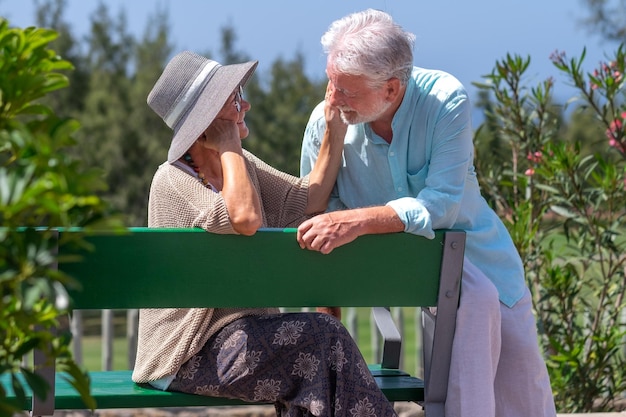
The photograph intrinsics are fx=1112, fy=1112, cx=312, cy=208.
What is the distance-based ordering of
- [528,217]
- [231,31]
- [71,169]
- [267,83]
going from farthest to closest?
[231,31] < [267,83] < [528,217] < [71,169]

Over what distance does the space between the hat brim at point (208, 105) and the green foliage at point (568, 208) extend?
1902 millimetres

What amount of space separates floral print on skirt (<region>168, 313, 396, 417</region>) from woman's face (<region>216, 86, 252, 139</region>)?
2.05 ft

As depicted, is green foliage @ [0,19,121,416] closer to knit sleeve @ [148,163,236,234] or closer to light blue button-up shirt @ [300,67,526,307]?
knit sleeve @ [148,163,236,234]

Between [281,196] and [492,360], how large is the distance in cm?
83

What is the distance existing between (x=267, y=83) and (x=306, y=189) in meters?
20.0

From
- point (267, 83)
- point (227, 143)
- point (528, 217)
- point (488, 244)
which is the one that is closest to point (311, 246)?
point (227, 143)

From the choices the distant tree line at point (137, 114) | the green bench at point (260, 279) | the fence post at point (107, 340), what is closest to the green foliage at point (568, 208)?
the green bench at point (260, 279)

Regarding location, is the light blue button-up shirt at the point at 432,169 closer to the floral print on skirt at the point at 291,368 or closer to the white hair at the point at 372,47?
the white hair at the point at 372,47

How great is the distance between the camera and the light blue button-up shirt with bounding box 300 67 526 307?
321 centimetres

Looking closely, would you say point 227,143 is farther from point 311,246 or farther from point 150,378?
point 150,378

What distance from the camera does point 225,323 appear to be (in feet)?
10.1

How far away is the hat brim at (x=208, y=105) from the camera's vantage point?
126 inches

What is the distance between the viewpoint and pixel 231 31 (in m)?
24.9

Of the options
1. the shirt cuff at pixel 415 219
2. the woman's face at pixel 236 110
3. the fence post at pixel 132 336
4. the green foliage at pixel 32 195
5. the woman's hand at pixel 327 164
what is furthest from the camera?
the fence post at pixel 132 336
